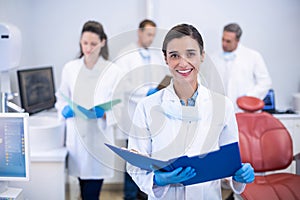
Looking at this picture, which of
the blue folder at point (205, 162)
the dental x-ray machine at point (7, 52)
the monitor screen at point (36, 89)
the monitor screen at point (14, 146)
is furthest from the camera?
the monitor screen at point (36, 89)

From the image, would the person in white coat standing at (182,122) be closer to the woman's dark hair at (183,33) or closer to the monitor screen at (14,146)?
the woman's dark hair at (183,33)

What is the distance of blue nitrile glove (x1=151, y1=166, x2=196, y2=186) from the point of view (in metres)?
1.05

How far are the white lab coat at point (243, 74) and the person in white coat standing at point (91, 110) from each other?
107 cm

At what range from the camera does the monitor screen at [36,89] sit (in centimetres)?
234

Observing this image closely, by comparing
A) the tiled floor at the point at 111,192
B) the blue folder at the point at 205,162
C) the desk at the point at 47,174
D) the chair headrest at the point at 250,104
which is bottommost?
the tiled floor at the point at 111,192

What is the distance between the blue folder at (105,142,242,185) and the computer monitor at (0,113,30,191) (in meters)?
0.42

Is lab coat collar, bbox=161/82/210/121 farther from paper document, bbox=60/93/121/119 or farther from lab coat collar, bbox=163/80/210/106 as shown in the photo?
paper document, bbox=60/93/121/119

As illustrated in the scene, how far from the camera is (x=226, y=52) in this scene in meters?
2.69

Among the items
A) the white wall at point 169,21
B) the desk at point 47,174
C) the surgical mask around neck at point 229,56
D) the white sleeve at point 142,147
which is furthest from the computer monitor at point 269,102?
the white sleeve at point 142,147

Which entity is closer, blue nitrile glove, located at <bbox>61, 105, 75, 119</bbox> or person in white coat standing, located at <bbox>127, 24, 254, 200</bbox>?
person in white coat standing, located at <bbox>127, 24, 254, 200</bbox>

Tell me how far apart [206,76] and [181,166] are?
506mm

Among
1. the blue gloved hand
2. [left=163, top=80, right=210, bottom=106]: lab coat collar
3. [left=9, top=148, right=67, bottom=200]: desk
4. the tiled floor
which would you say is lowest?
the tiled floor

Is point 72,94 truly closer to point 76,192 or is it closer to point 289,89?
point 76,192

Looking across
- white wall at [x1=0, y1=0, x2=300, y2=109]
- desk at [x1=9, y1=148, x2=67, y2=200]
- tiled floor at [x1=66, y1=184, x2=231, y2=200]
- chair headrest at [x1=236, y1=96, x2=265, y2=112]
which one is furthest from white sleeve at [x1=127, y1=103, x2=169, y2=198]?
white wall at [x1=0, y1=0, x2=300, y2=109]
